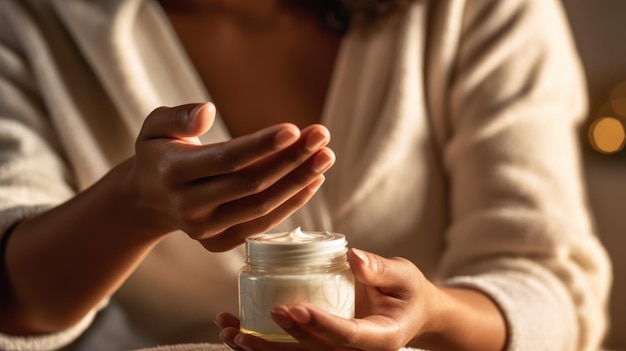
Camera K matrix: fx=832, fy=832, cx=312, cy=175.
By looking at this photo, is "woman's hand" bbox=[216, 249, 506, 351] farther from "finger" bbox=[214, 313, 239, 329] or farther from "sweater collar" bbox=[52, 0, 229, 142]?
"sweater collar" bbox=[52, 0, 229, 142]

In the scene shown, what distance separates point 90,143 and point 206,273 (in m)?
0.20

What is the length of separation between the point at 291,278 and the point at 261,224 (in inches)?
2.8

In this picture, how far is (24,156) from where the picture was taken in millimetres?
903

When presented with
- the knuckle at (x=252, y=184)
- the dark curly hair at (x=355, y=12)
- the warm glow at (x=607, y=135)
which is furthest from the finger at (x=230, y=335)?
the warm glow at (x=607, y=135)

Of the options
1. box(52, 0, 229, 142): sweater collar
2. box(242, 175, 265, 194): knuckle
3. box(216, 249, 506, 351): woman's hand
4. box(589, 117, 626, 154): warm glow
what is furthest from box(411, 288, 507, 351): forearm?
box(589, 117, 626, 154): warm glow

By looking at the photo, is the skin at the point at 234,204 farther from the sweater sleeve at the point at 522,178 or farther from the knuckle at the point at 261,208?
the sweater sleeve at the point at 522,178

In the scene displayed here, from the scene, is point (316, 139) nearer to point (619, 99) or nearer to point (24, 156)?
point (24, 156)

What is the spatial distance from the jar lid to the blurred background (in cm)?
87

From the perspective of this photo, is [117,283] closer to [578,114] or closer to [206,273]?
[206,273]

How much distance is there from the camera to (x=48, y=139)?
0.97 meters

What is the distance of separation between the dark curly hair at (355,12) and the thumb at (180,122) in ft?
1.52

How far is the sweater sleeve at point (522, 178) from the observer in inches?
35.2

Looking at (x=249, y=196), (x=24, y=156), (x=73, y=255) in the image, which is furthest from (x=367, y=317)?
(x=24, y=156)

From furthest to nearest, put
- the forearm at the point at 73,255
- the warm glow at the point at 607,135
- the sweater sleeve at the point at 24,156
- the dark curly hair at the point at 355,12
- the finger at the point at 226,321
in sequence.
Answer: the warm glow at the point at 607,135 < the dark curly hair at the point at 355,12 < the sweater sleeve at the point at 24,156 < the forearm at the point at 73,255 < the finger at the point at 226,321
